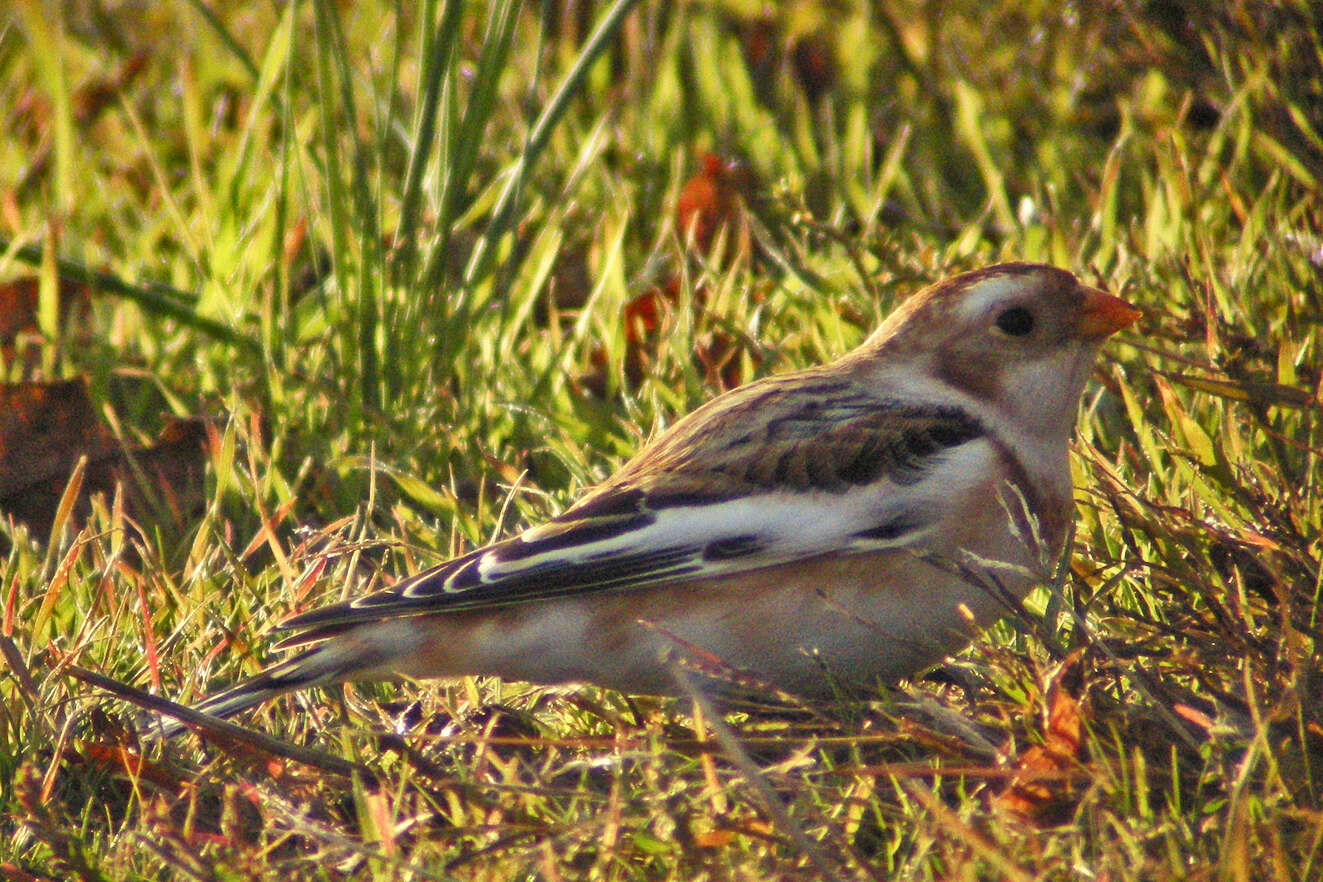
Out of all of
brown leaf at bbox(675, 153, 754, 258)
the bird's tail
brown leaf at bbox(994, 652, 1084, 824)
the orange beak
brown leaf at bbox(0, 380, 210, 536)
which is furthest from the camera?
brown leaf at bbox(675, 153, 754, 258)

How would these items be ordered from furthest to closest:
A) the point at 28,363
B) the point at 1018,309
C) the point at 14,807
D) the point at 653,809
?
the point at 28,363, the point at 1018,309, the point at 14,807, the point at 653,809

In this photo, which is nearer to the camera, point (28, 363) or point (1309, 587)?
point (1309, 587)

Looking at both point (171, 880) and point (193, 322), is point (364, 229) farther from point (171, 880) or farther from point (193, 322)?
point (171, 880)

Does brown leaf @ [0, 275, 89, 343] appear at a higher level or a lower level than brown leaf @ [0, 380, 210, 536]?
higher

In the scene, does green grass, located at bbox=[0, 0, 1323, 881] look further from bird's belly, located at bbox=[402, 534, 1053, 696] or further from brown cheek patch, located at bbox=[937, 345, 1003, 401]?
brown cheek patch, located at bbox=[937, 345, 1003, 401]

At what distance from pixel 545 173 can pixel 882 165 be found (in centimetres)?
111

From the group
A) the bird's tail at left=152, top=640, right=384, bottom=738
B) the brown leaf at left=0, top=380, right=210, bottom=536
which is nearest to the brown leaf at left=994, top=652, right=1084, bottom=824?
the bird's tail at left=152, top=640, right=384, bottom=738

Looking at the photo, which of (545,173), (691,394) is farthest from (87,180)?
(691,394)

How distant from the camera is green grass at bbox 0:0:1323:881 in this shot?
7.15 ft

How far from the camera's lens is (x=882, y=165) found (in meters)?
5.20

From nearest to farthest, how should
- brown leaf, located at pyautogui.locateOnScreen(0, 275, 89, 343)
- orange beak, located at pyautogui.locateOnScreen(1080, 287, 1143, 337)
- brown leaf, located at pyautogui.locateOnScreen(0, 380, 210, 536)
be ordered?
orange beak, located at pyautogui.locateOnScreen(1080, 287, 1143, 337) < brown leaf, located at pyautogui.locateOnScreen(0, 380, 210, 536) < brown leaf, located at pyautogui.locateOnScreen(0, 275, 89, 343)

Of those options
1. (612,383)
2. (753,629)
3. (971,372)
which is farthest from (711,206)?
(753,629)

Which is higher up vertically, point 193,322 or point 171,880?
point 193,322

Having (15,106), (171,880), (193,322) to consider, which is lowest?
(171,880)
